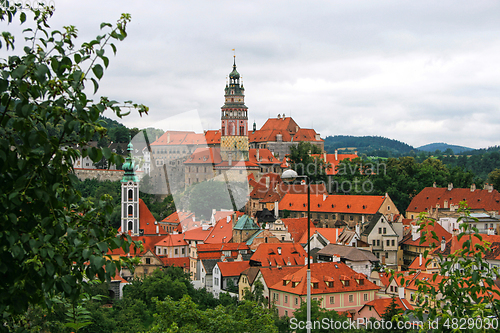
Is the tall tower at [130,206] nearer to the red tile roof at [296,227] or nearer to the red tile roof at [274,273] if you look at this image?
the red tile roof at [296,227]

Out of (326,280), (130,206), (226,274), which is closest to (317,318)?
(326,280)

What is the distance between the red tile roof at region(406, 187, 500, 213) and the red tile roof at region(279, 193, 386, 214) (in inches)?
241

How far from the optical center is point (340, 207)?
62.7 m

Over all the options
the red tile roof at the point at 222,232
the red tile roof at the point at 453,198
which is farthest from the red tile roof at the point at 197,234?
the red tile roof at the point at 453,198

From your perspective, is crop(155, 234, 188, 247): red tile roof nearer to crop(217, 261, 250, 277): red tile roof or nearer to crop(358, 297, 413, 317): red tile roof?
crop(217, 261, 250, 277): red tile roof

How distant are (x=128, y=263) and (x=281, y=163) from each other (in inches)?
3176

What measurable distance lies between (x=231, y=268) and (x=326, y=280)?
9100mm

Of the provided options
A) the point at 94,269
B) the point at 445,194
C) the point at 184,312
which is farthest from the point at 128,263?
the point at 445,194

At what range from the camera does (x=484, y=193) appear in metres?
64.8

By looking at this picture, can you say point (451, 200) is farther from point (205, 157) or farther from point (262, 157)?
point (205, 157)

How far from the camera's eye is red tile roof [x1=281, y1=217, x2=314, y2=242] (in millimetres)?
55013

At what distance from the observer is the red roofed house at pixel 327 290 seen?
116 ft

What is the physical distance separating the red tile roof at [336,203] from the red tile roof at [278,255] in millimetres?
15549

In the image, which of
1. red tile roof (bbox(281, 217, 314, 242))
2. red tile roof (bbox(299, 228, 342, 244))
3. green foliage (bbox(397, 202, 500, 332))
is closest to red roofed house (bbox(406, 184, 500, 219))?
red tile roof (bbox(299, 228, 342, 244))
